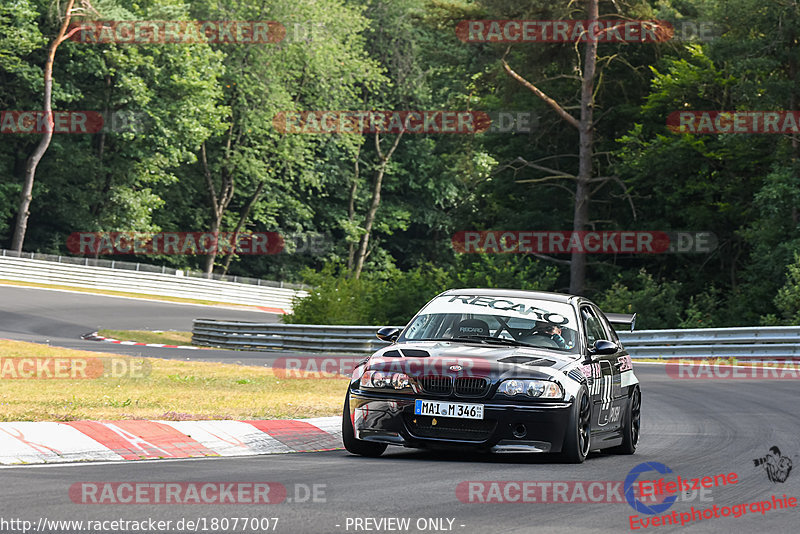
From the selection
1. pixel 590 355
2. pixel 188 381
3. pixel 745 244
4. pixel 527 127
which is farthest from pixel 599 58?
pixel 590 355

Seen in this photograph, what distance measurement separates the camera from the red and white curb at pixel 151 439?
943 centimetres

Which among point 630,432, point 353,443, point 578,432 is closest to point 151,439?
point 353,443

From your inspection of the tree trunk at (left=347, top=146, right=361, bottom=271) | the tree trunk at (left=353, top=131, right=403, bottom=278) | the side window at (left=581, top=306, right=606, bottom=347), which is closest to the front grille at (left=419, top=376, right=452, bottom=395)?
the side window at (left=581, top=306, right=606, bottom=347)

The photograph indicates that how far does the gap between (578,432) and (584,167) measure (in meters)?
30.9

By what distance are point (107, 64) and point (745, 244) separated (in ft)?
112

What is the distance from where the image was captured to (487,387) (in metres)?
9.62

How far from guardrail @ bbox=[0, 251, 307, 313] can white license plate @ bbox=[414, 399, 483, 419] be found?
4134cm

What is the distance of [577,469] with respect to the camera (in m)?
9.51

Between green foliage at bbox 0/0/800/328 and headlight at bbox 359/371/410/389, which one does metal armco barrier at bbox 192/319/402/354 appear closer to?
green foliage at bbox 0/0/800/328

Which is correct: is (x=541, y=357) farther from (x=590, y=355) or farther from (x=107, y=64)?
(x=107, y=64)

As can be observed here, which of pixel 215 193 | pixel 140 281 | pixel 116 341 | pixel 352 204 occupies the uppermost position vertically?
pixel 215 193

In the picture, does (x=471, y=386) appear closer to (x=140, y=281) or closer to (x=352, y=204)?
(x=140, y=281)

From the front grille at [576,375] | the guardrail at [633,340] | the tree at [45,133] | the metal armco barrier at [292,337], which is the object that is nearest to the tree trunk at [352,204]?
the tree at [45,133]

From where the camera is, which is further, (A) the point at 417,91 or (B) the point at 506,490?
(A) the point at 417,91
